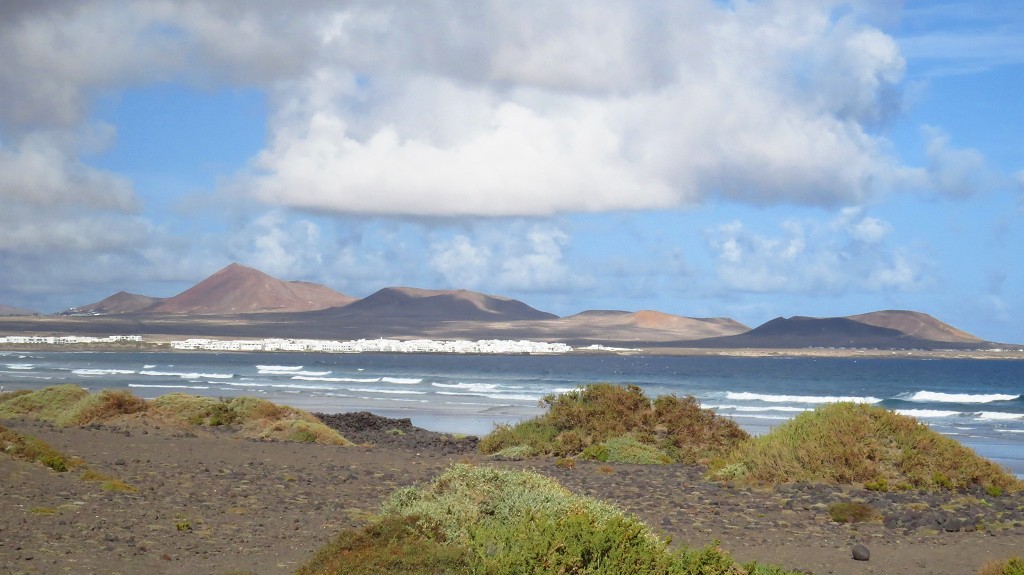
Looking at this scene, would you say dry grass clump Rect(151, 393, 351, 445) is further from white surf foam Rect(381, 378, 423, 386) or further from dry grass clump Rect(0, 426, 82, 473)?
white surf foam Rect(381, 378, 423, 386)

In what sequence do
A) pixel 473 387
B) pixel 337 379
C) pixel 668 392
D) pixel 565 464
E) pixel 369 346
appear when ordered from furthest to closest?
pixel 369 346 → pixel 337 379 → pixel 473 387 → pixel 668 392 → pixel 565 464

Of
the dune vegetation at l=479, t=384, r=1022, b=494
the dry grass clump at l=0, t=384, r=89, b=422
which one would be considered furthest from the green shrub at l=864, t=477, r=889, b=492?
the dry grass clump at l=0, t=384, r=89, b=422

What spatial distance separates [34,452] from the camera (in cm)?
1383

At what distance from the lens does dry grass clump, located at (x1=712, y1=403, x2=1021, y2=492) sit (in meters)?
15.6

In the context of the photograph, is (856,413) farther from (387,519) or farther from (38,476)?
(38,476)

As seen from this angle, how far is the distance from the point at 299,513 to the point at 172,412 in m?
14.3

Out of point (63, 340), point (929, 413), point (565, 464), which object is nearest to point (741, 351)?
point (63, 340)

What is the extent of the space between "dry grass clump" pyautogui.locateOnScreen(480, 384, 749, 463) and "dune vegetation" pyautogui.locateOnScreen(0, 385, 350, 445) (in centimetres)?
439

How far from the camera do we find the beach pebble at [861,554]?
10.7 meters

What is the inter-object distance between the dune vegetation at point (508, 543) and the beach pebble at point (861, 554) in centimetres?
360

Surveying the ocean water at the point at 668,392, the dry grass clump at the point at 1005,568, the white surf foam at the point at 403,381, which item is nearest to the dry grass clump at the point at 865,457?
the dry grass clump at the point at 1005,568

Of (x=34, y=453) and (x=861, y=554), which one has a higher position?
(x=34, y=453)

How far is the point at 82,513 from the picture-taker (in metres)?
10.8

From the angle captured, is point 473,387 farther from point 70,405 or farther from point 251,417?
point 70,405
